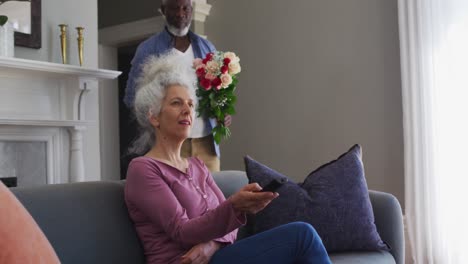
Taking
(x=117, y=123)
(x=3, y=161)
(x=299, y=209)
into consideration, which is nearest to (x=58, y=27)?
(x=3, y=161)

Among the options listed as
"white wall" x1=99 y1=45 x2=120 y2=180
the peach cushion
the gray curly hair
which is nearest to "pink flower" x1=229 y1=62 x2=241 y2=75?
the gray curly hair

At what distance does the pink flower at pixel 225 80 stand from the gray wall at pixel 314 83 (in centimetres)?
142

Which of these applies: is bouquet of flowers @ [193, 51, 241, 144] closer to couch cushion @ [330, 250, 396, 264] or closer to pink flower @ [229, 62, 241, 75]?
pink flower @ [229, 62, 241, 75]

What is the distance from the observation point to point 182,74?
1960 mm

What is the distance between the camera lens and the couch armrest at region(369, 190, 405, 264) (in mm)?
2330

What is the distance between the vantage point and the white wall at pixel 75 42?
3.89 m

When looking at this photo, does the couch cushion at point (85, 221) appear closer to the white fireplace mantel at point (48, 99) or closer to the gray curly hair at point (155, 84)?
the gray curly hair at point (155, 84)

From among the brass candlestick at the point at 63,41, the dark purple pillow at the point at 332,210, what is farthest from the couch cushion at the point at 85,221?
the brass candlestick at the point at 63,41

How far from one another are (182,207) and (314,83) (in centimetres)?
282

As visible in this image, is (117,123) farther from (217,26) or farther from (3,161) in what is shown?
(3,161)

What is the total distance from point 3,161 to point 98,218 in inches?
86.0

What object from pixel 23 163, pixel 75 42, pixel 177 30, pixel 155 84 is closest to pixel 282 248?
pixel 155 84

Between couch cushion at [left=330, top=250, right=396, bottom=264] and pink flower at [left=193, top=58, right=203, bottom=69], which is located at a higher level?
pink flower at [left=193, top=58, right=203, bottom=69]

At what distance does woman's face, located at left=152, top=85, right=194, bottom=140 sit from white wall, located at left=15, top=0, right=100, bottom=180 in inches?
86.8
